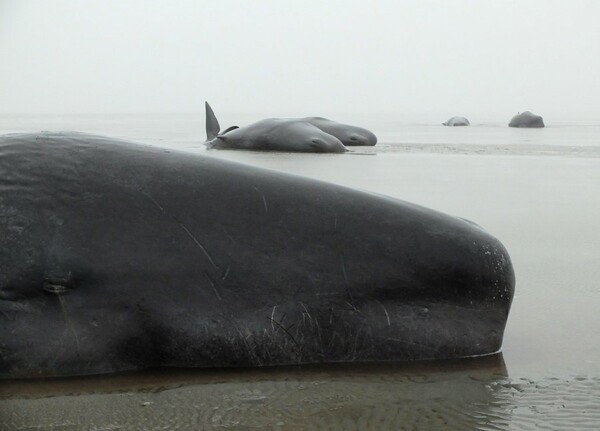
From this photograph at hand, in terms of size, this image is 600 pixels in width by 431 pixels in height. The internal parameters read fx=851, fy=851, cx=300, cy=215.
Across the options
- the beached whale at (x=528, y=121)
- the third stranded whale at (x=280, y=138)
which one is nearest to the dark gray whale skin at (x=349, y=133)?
the third stranded whale at (x=280, y=138)

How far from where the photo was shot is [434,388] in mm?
3445

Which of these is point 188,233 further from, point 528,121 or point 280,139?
point 528,121

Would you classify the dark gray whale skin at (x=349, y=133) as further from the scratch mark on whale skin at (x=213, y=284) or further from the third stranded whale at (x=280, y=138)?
the scratch mark on whale skin at (x=213, y=284)

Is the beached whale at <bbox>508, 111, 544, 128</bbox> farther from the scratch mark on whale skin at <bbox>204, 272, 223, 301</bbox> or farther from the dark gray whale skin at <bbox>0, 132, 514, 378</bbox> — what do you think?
the scratch mark on whale skin at <bbox>204, 272, 223, 301</bbox>

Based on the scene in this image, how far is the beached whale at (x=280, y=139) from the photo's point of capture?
697 inches

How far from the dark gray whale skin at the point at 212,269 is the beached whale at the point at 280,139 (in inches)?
534

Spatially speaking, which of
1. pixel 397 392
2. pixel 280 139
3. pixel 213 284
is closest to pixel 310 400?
pixel 397 392

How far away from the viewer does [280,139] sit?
1830 cm

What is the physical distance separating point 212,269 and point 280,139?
1467 cm

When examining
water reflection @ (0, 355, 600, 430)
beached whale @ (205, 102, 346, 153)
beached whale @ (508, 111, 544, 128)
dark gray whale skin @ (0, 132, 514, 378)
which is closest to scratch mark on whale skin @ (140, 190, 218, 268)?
dark gray whale skin @ (0, 132, 514, 378)

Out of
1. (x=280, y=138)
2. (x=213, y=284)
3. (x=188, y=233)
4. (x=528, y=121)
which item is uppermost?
(x=188, y=233)

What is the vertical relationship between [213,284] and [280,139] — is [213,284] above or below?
above

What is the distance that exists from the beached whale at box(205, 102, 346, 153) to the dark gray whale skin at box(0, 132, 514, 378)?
44.5ft

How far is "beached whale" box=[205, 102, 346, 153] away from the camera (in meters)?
17.7
